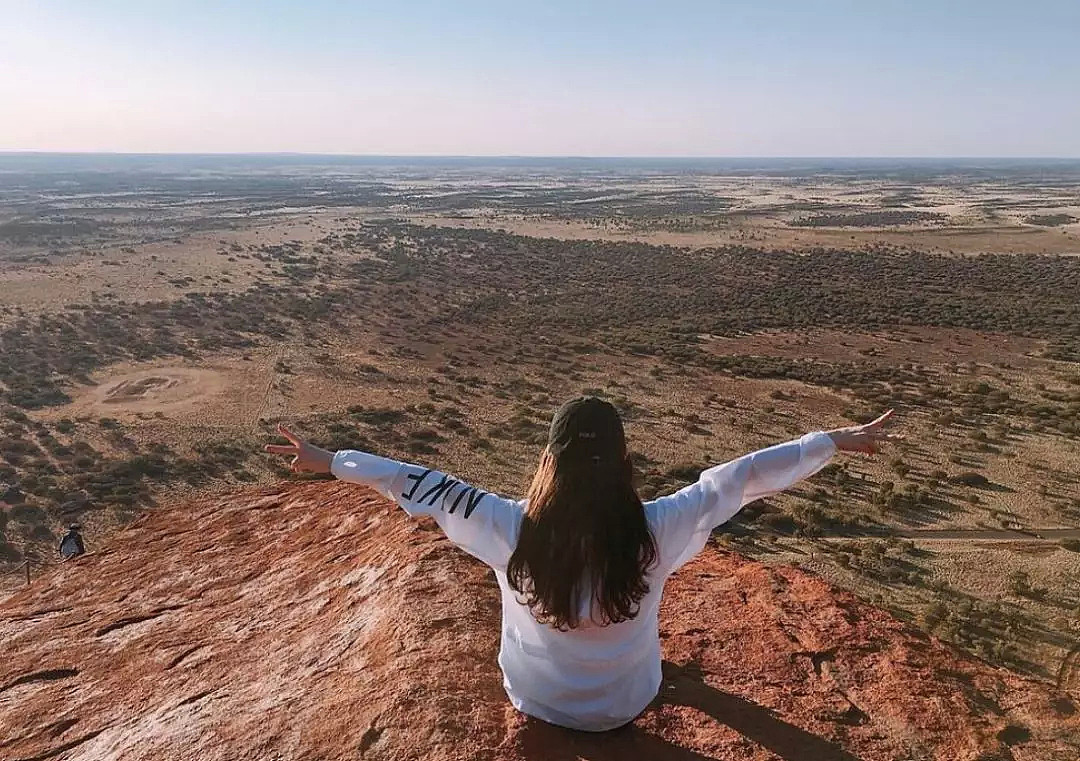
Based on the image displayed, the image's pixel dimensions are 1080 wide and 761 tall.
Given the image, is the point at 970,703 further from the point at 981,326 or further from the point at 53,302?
the point at 53,302

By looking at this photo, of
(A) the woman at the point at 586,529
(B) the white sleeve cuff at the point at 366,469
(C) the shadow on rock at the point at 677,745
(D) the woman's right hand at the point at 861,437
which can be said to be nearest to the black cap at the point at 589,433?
(A) the woman at the point at 586,529

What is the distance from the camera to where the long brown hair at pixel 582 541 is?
2.56 metres

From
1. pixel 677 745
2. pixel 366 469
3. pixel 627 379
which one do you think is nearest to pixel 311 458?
pixel 366 469

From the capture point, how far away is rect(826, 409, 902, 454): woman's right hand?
2.98m

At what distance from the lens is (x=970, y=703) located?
4.46 metres

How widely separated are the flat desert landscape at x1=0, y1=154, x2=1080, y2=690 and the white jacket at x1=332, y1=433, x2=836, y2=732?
8.36 m

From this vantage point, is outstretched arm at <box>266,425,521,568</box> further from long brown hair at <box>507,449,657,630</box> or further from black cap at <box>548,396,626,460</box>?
black cap at <box>548,396,626,460</box>

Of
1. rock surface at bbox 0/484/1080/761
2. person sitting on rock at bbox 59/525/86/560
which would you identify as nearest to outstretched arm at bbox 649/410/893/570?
rock surface at bbox 0/484/1080/761

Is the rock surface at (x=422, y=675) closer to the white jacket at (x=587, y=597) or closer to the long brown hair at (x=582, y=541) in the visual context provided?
the white jacket at (x=587, y=597)

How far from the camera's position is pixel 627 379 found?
24.2 metres

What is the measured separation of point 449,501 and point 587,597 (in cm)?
61

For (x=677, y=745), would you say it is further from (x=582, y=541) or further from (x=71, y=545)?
(x=71, y=545)

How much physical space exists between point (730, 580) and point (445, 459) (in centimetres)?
1184

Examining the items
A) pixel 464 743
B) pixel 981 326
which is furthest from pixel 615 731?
pixel 981 326
